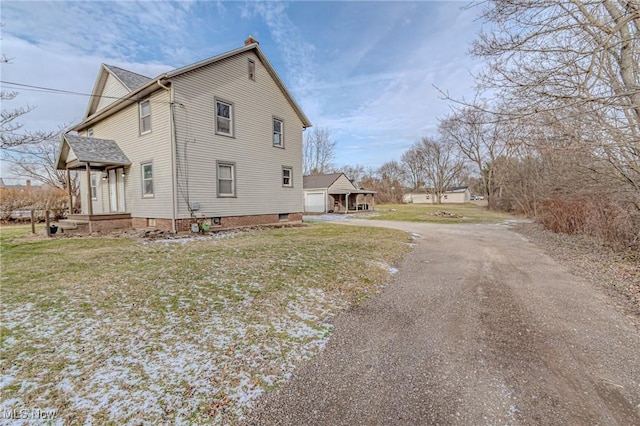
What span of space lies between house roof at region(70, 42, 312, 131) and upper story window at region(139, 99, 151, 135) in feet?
1.00

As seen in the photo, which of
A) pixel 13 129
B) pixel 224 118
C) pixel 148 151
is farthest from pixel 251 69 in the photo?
pixel 13 129

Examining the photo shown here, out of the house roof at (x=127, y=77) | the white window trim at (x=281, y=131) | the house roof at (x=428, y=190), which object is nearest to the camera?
the house roof at (x=127, y=77)

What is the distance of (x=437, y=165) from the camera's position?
56156mm

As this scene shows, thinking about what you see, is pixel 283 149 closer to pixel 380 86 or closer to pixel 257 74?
pixel 257 74

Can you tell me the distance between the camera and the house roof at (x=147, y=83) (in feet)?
32.6

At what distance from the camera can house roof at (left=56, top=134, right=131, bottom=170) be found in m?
10.6

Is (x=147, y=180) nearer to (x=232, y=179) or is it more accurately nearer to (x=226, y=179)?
(x=226, y=179)

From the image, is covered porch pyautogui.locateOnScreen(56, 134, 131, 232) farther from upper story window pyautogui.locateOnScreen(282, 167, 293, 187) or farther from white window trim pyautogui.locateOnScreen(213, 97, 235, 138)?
upper story window pyautogui.locateOnScreen(282, 167, 293, 187)

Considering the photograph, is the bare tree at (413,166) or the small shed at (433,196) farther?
the small shed at (433,196)

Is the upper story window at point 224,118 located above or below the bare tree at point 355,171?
below

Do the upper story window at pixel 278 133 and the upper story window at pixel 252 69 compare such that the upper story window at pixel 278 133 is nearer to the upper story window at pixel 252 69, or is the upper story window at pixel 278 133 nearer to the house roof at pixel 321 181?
the upper story window at pixel 252 69

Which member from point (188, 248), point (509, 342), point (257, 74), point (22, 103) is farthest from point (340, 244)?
point (22, 103)

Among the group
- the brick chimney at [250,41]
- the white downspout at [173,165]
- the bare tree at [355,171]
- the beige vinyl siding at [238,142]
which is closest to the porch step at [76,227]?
the white downspout at [173,165]

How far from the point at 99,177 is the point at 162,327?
1410cm
